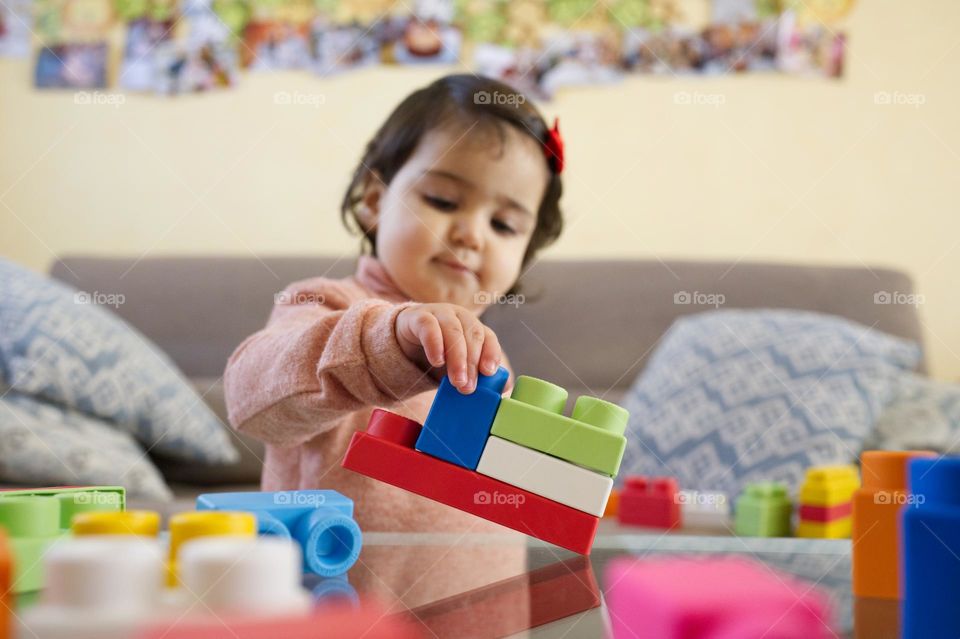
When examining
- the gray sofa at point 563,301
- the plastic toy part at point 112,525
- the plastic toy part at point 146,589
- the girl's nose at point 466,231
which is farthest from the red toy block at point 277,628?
the gray sofa at point 563,301

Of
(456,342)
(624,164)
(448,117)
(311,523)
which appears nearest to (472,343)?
(456,342)

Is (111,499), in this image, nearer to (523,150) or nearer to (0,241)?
(523,150)

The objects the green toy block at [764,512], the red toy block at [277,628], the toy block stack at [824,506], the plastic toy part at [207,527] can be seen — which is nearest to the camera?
the red toy block at [277,628]

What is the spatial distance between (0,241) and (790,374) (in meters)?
1.61

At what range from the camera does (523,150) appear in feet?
3.08

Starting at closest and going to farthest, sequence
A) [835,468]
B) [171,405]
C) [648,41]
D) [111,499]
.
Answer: [111,499]
[835,468]
[171,405]
[648,41]

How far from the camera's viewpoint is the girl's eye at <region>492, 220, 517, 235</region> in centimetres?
92

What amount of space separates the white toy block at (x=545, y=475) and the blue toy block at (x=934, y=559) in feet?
0.50

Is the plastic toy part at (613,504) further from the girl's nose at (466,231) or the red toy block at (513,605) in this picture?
the red toy block at (513,605)

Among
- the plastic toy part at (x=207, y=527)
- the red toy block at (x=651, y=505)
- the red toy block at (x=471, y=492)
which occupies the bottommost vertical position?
the red toy block at (x=651, y=505)

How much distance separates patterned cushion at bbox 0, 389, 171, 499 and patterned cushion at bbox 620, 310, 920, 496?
0.73m

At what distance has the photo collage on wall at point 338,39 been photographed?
6.26ft

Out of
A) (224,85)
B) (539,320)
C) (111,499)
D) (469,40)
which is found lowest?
(539,320)

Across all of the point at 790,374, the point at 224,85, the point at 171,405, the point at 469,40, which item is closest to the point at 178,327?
the point at 171,405
